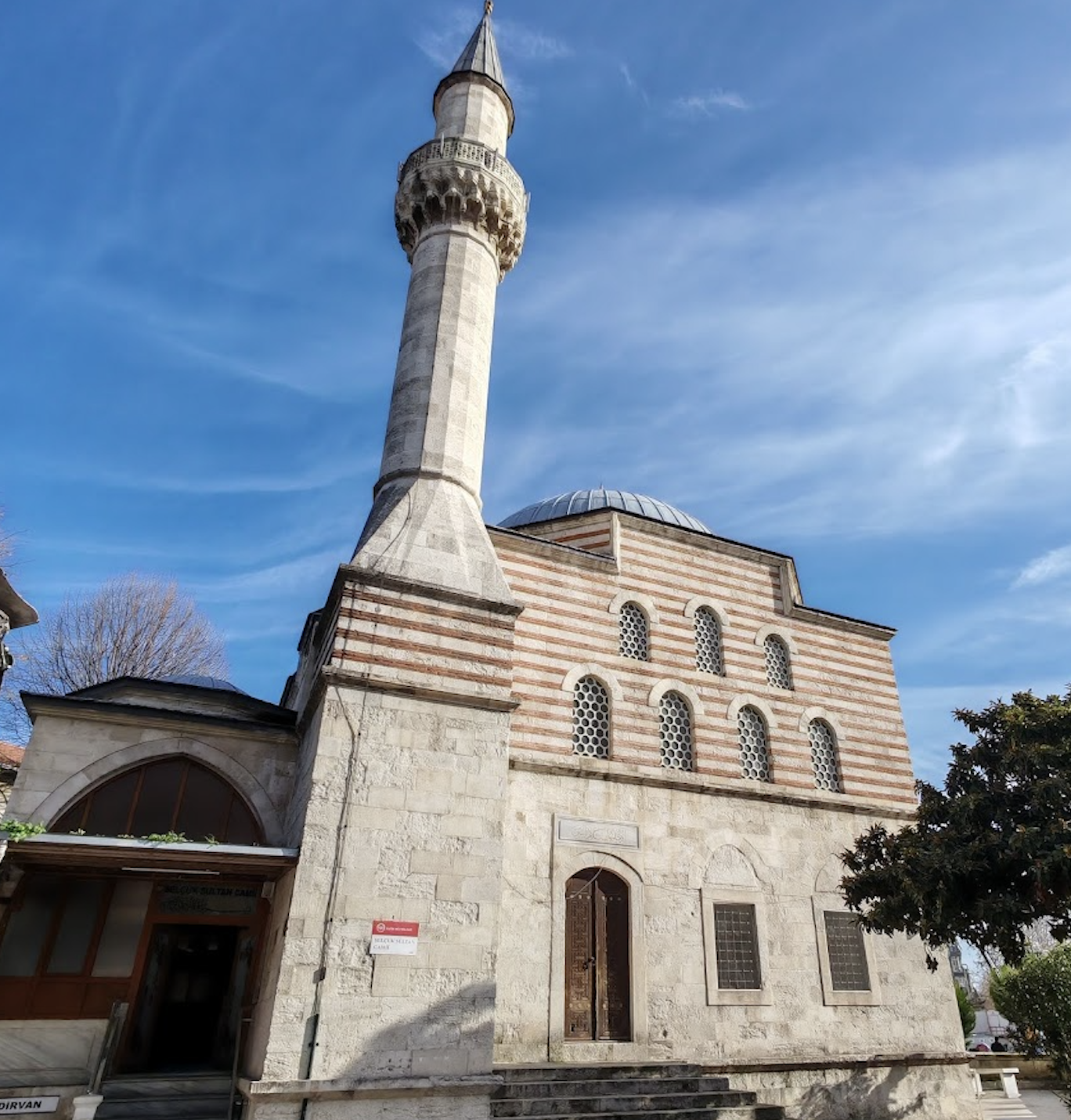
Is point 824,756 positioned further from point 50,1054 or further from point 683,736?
point 50,1054

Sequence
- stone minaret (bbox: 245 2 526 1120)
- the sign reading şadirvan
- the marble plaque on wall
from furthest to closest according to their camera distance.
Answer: the marble plaque on wall
the sign reading şadirvan
stone minaret (bbox: 245 2 526 1120)

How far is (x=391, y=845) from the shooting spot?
811 centimetres

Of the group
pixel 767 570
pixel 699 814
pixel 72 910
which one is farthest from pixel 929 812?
pixel 72 910

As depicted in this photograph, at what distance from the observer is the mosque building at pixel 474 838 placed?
7.79m

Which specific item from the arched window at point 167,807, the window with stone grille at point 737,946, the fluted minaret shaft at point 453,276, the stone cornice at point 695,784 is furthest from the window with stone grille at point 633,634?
the arched window at point 167,807

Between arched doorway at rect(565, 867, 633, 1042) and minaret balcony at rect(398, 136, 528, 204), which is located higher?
minaret balcony at rect(398, 136, 528, 204)

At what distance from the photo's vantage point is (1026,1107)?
14.0 meters

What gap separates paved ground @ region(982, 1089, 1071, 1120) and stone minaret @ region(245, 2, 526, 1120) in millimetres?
10166

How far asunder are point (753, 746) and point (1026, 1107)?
28.7ft

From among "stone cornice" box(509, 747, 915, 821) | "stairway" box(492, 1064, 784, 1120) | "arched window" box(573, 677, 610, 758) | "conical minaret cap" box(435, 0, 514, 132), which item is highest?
"conical minaret cap" box(435, 0, 514, 132)

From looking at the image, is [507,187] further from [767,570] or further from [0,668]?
[0,668]

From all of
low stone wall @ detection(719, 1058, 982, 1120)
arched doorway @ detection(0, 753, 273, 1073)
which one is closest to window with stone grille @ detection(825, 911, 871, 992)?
low stone wall @ detection(719, 1058, 982, 1120)

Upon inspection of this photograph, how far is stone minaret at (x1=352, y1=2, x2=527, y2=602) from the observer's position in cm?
1032

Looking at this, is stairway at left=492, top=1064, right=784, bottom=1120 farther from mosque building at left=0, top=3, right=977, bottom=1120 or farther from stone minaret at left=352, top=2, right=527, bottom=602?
stone minaret at left=352, top=2, right=527, bottom=602
